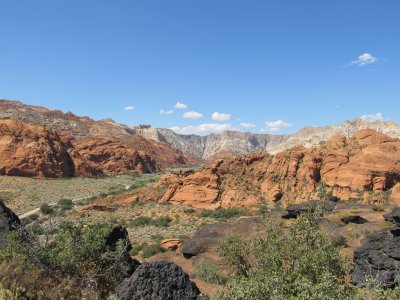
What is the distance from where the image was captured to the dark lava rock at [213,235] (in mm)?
25469

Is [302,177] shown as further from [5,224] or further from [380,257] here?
[5,224]

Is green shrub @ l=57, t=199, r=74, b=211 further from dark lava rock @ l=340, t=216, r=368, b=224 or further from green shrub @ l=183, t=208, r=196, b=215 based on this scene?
dark lava rock @ l=340, t=216, r=368, b=224

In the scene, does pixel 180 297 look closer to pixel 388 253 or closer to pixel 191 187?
pixel 388 253

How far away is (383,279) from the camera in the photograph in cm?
1455

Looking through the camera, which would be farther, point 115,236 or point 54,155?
point 54,155

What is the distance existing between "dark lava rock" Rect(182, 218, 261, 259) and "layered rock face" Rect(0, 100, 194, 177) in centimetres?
5855

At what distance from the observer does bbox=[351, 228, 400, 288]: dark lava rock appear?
15.4 m

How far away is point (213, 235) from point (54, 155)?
217 ft

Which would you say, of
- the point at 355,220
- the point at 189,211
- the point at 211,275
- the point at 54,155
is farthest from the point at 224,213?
the point at 54,155

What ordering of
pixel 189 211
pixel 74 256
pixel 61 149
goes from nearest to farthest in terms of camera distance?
pixel 74 256, pixel 189 211, pixel 61 149

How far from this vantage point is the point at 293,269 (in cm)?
972

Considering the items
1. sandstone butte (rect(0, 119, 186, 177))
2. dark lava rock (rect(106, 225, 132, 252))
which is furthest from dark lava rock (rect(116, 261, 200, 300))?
sandstone butte (rect(0, 119, 186, 177))

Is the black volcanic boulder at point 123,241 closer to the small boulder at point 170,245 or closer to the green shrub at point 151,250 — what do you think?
the green shrub at point 151,250

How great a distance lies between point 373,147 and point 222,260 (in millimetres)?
32052
